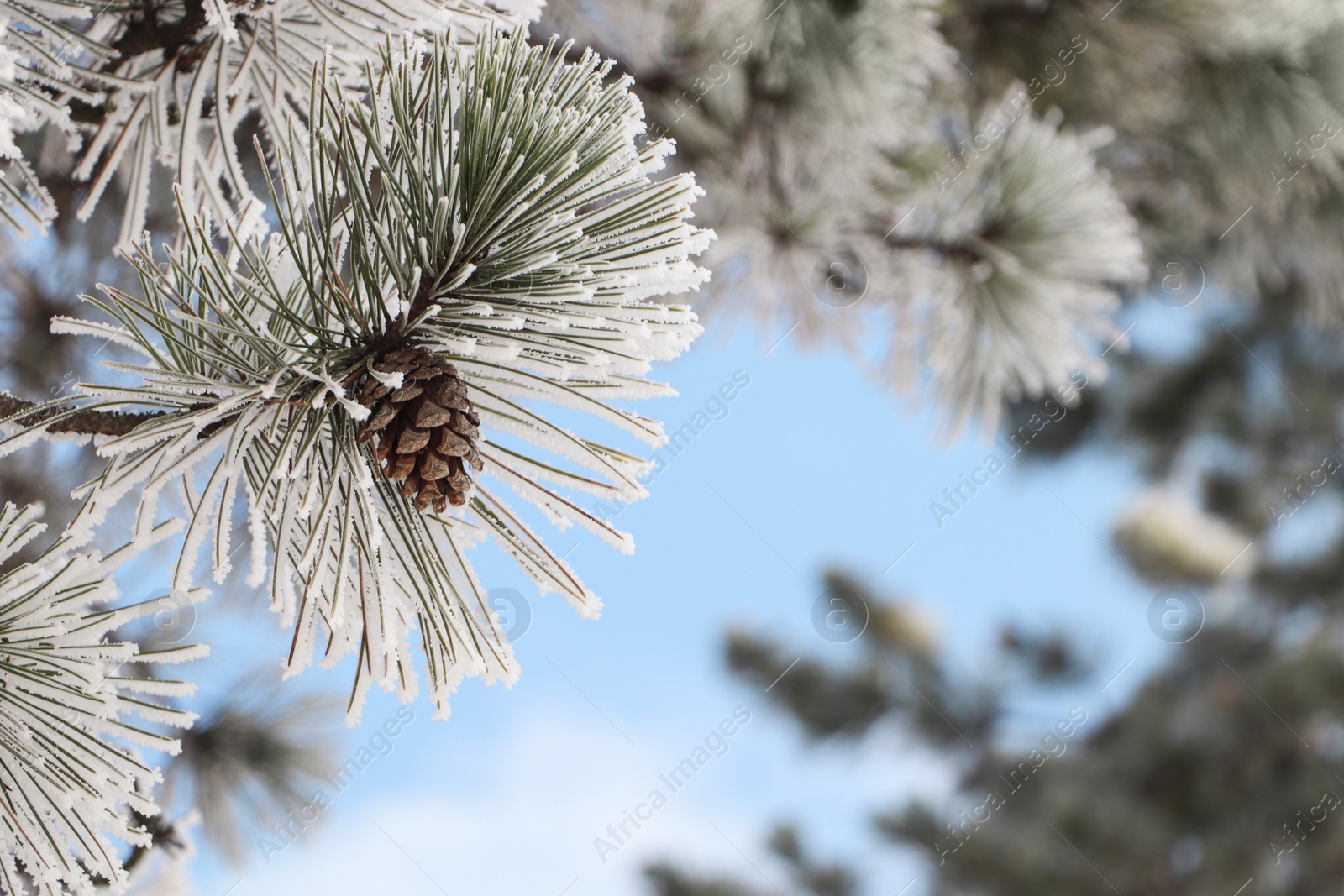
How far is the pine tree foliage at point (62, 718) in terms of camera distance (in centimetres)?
34

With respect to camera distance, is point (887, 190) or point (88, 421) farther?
point (887, 190)

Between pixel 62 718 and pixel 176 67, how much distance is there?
0.28 m

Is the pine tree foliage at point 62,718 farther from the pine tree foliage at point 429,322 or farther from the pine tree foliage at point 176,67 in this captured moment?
the pine tree foliage at point 176,67

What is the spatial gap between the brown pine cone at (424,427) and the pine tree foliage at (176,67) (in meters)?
0.10

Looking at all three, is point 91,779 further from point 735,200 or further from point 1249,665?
point 1249,665

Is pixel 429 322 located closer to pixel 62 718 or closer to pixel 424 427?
pixel 424 427

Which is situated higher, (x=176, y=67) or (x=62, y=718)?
(x=176, y=67)

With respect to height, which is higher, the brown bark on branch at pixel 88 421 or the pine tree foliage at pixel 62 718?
the brown bark on branch at pixel 88 421

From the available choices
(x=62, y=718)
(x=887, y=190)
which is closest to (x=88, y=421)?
(x=62, y=718)

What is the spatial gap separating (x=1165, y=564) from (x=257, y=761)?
3.94 metres

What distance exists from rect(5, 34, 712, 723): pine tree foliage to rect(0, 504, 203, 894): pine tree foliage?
0.04 meters

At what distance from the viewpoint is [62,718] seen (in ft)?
1.13

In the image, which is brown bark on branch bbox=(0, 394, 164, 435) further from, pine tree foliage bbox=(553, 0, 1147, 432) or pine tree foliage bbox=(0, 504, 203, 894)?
pine tree foliage bbox=(553, 0, 1147, 432)

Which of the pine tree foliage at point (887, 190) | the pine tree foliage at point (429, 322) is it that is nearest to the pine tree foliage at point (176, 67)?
the pine tree foliage at point (429, 322)
